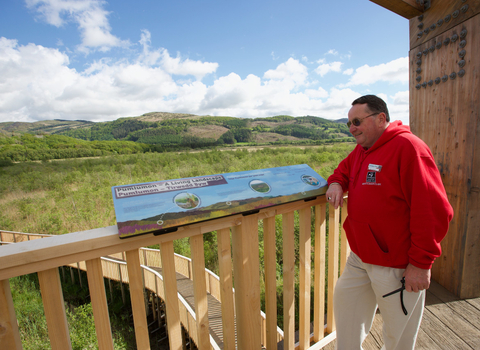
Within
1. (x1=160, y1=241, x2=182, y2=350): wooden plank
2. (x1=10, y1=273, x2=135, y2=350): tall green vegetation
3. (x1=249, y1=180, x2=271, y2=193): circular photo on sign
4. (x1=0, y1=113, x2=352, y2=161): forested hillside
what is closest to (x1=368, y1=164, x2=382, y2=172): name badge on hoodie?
(x1=249, y1=180, x2=271, y2=193): circular photo on sign

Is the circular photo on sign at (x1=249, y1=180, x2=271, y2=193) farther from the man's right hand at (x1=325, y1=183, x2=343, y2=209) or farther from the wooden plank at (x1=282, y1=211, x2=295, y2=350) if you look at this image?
the man's right hand at (x1=325, y1=183, x2=343, y2=209)

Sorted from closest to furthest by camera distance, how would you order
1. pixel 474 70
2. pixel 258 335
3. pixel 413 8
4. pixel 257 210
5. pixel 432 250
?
pixel 432 250, pixel 257 210, pixel 258 335, pixel 474 70, pixel 413 8

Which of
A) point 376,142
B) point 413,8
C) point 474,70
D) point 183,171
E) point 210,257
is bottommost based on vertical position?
point 210,257

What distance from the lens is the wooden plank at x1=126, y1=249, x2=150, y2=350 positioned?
0.99 meters

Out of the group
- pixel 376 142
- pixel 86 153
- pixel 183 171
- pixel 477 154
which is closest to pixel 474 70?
pixel 477 154

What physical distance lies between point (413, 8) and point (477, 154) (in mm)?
1332

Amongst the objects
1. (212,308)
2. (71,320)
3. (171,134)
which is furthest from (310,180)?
(171,134)

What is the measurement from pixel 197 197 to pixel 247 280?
574 millimetres

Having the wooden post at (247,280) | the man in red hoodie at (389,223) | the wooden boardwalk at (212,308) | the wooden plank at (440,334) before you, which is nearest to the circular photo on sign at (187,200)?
the wooden post at (247,280)

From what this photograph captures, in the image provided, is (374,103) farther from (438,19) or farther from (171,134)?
(171,134)

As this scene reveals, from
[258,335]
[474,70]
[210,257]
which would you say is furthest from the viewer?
[210,257]

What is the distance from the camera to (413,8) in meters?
2.12

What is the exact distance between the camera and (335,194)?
4.75 feet

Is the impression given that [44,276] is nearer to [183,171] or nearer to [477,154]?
[477,154]
